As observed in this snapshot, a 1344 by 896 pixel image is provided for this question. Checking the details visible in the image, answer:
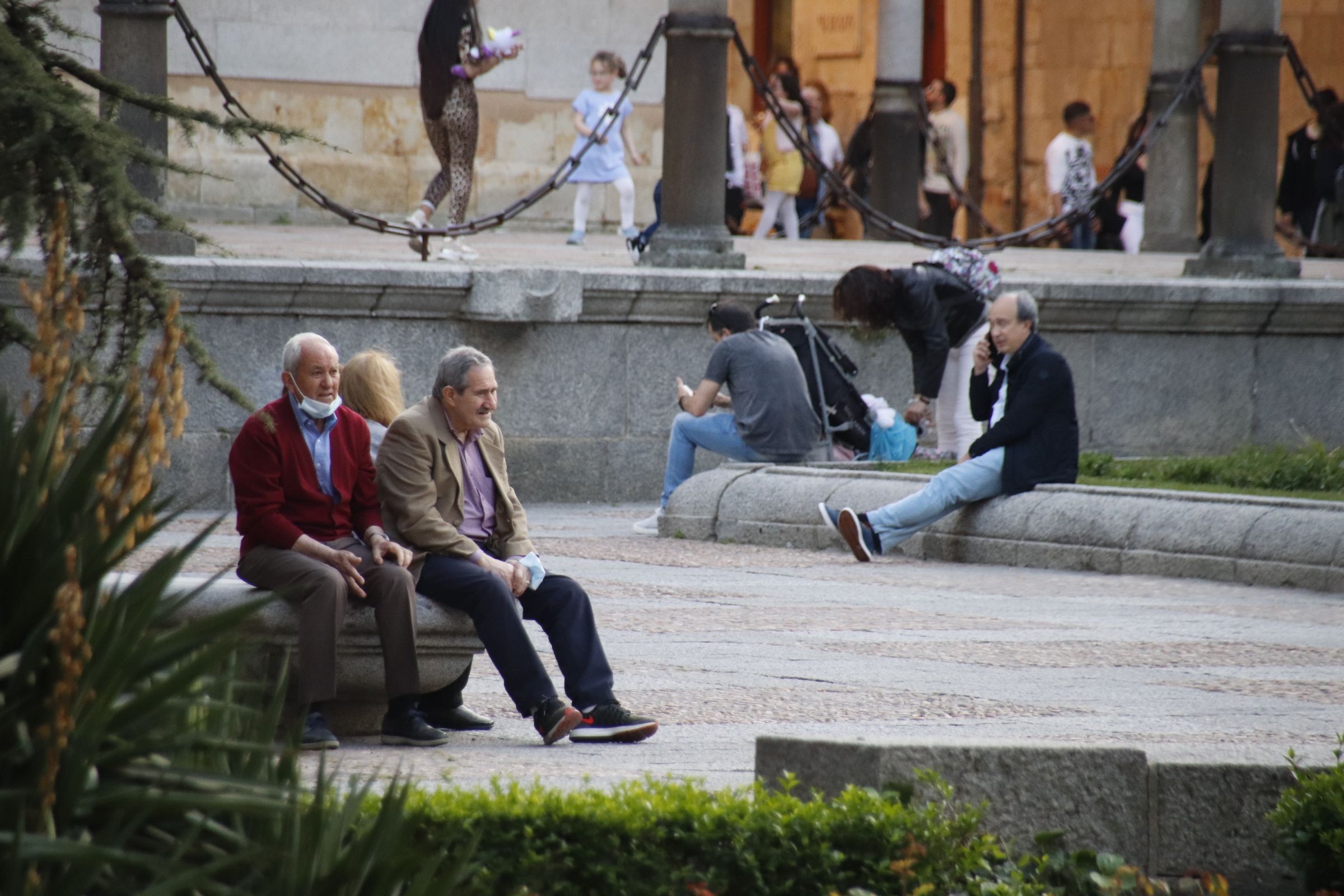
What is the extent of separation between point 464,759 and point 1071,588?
4.28 meters

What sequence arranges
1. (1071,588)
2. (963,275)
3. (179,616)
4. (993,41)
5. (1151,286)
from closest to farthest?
(179,616), (1071,588), (963,275), (1151,286), (993,41)

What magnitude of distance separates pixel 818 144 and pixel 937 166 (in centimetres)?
121

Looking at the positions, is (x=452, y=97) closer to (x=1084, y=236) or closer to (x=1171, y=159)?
(x=1171, y=159)

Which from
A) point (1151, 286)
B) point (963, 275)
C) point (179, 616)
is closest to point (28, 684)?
point (179, 616)

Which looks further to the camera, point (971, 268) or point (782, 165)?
point (782, 165)

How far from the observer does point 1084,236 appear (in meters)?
21.0

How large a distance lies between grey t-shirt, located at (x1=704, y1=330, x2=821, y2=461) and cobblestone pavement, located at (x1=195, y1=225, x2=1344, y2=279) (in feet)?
6.47

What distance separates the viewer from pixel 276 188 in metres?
18.8

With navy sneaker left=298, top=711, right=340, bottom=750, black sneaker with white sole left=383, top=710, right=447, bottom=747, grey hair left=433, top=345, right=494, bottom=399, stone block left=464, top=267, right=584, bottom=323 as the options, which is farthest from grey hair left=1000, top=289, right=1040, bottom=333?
navy sneaker left=298, top=711, right=340, bottom=750

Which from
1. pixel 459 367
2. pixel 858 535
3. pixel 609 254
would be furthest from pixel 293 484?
pixel 609 254

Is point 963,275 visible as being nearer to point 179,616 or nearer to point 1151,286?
point 1151,286

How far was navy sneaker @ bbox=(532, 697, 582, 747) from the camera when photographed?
5773 millimetres

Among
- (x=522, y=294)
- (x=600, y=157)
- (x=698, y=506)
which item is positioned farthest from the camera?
(x=600, y=157)

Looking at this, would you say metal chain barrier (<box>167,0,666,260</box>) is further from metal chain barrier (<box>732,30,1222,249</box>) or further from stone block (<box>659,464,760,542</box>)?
stone block (<box>659,464,760,542</box>)
